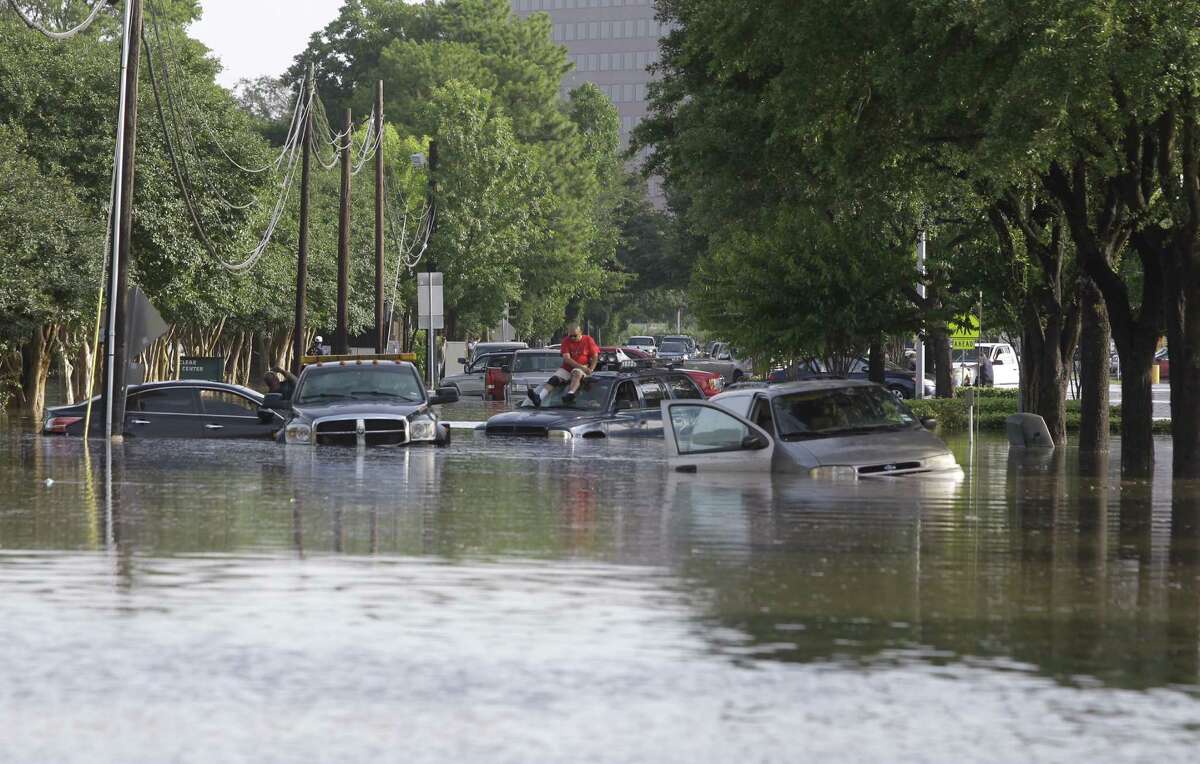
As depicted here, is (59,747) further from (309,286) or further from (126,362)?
(309,286)

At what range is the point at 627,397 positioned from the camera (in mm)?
27672

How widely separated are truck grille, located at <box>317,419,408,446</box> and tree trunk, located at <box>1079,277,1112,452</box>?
34.6 feet

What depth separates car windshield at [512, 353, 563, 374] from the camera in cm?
5059

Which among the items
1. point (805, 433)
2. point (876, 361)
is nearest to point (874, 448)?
point (805, 433)

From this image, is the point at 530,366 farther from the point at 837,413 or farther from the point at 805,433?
the point at 805,433

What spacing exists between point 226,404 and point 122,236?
10.5 ft

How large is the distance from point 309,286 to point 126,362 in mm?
35331

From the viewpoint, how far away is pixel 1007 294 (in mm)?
34656

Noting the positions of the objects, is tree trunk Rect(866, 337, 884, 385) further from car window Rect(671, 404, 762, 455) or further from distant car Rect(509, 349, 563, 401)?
car window Rect(671, 404, 762, 455)

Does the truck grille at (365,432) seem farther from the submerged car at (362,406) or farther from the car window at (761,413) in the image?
the car window at (761,413)

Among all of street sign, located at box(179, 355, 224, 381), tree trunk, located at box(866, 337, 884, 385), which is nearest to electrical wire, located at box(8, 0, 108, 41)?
tree trunk, located at box(866, 337, 884, 385)

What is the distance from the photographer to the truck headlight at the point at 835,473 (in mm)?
19609

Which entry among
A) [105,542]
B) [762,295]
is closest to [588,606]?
[105,542]

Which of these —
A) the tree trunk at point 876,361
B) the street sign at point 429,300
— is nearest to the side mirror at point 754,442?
the tree trunk at point 876,361
